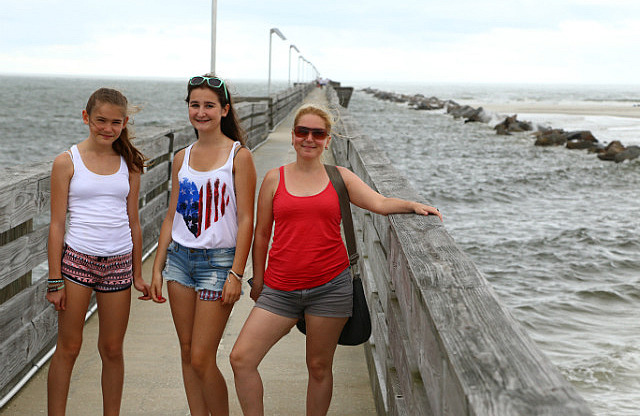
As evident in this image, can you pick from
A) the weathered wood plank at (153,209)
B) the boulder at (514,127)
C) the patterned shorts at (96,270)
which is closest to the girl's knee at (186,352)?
the patterned shorts at (96,270)

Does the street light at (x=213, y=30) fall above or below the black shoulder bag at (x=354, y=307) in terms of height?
above

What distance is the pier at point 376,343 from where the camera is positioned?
167 centimetres

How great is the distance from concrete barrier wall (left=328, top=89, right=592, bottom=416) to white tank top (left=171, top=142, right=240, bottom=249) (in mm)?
681

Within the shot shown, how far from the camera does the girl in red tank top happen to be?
303cm

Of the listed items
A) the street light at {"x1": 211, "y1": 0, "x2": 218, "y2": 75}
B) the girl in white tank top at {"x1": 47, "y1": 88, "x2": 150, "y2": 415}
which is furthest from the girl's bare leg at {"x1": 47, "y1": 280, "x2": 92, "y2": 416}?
the street light at {"x1": 211, "y1": 0, "x2": 218, "y2": 75}

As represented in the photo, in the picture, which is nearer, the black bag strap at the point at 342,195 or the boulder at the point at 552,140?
the black bag strap at the point at 342,195

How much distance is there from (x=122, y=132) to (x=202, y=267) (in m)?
0.72

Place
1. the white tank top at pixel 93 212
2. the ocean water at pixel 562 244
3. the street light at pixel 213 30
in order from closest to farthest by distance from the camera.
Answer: the white tank top at pixel 93 212, the ocean water at pixel 562 244, the street light at pixel 213 30

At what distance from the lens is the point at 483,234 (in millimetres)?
15492

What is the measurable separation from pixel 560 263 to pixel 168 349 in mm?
9762

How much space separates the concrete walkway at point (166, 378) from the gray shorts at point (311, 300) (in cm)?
103

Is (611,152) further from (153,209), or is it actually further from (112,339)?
(112,339)

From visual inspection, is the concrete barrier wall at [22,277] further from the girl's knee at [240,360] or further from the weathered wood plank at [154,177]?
the weathered wood plank at [154,177]

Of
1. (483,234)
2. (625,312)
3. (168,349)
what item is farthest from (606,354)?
(483,234)
